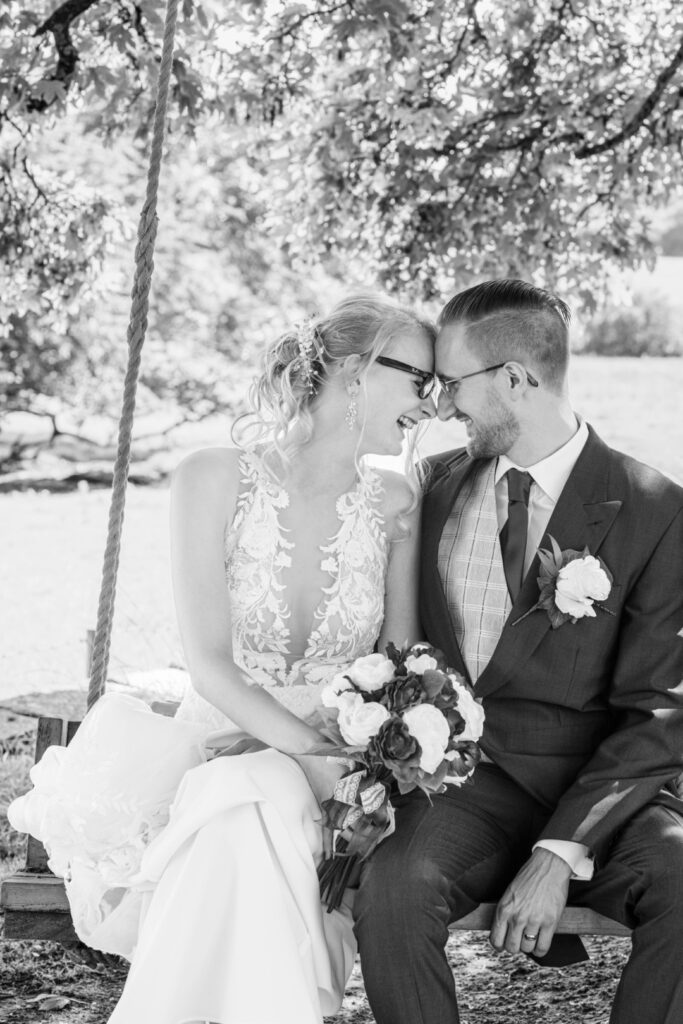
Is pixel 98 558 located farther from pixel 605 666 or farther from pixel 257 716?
pixel 605 666

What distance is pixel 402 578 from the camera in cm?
354

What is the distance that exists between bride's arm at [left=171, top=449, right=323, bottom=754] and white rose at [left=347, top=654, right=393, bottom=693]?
0.27 m

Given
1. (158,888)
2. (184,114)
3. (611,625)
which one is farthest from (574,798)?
(184,114)

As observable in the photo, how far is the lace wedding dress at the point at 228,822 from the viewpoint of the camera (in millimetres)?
2645

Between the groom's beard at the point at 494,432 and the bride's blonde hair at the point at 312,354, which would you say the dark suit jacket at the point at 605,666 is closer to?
the groom's beard at the point at 494,432

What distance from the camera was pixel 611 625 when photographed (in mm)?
3133

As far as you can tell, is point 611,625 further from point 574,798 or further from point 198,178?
point 198,178

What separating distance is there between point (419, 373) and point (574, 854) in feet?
4.50

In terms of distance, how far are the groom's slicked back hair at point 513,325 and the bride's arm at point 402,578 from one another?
532mm

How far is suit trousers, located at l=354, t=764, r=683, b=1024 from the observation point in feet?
8.82

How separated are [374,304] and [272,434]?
1.59ft

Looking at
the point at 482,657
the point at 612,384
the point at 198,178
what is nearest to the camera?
the point at 482,657

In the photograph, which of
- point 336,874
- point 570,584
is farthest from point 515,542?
point 336,874

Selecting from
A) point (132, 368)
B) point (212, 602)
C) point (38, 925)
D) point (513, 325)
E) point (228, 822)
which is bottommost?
point (38, 925)
